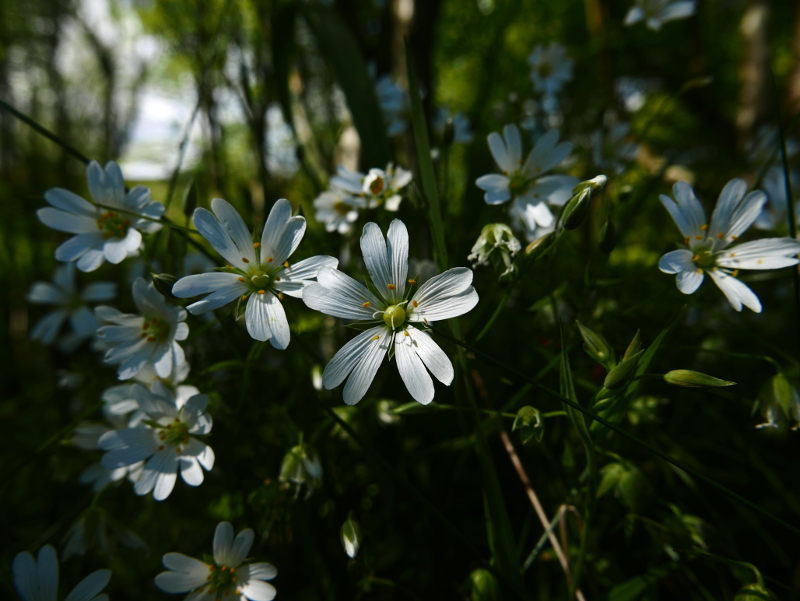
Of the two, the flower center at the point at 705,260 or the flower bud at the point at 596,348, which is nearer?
the flower bud at the point at 596,348

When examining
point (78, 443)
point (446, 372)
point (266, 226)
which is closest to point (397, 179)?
point (266, 226)

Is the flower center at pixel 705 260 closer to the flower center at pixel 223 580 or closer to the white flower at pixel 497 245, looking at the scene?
the white flower at pixel 497 245

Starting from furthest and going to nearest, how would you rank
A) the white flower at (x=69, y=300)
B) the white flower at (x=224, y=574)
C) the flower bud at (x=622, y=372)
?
the white flower at (x=69, y=300) < the white flower at (x=224, y=574) < the flower bud at (x=622, y=372)

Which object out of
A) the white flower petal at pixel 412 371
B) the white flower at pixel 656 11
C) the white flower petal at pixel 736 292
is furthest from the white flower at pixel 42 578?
the white flower at pixel 656 11

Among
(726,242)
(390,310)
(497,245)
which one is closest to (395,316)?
(390,310)

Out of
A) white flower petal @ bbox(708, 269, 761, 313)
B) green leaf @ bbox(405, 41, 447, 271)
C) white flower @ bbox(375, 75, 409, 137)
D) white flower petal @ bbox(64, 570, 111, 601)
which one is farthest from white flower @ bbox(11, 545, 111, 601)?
white flower @ bbox(375, 75, 409, 137)

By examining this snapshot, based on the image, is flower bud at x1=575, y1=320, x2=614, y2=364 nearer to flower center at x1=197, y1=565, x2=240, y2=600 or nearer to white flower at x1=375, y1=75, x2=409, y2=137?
flower center at x1=197, y1=565, x2=240, y2=600
